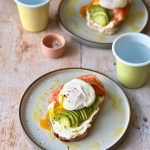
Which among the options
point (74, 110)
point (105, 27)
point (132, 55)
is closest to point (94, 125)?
point (74, 110)

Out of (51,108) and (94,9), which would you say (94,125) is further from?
(94,9)

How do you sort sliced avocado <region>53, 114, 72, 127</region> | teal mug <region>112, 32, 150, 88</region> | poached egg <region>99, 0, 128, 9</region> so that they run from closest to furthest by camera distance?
sliced avocado <region>53, 114, 72, 127</region> < teal mug <region>112, 32, 150, 88</region> < poached egg <region>99, 0, 128, 9</region>

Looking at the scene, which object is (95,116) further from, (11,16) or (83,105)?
(11,16)

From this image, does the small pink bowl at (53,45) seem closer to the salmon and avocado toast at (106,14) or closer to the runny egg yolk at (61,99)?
the salmon and avocado toast at (106,14)

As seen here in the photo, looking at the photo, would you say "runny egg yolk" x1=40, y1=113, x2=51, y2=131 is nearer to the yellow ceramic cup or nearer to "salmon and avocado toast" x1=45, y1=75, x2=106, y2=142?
"salmon and avocado toast" x1=45, y1=75, x2=106, y2=142

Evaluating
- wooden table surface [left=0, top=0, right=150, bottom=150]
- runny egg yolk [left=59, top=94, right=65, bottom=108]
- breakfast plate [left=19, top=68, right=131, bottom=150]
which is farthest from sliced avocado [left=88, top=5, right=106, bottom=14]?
runny egg yolk [left=59, top=94, right=65, bottom=108]

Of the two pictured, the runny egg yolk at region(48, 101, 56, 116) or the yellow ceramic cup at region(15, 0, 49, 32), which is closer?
the runny egg yolk at region(48, 101, 56, 116)
